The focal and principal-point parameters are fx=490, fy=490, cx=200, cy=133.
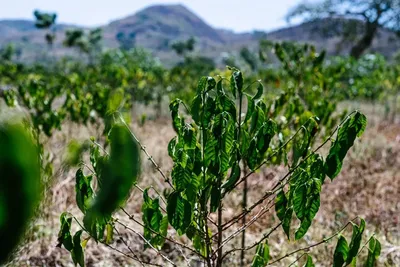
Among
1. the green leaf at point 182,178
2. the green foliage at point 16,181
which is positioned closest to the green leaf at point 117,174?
the green foliage at point 16,181

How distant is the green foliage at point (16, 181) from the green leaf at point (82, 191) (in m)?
1.01

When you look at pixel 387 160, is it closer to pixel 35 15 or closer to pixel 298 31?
pixel 35 15

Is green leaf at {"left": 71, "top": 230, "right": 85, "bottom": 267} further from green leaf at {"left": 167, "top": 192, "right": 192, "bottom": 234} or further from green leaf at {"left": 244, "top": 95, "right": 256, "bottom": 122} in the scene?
green leaf at {"left": 244, "top": 95, "right": 256, "bottom": 122}

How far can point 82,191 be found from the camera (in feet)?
4.62

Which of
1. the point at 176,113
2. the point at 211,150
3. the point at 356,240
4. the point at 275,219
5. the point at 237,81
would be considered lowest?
the point at 275,219

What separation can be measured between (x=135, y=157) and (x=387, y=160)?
6.42 meters

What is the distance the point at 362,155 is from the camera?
21.4ft

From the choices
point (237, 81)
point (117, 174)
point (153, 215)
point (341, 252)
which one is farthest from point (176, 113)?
point (117, 174)

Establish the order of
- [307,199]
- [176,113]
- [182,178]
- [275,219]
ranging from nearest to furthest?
1. [182,178]
2. [307,199]
3. [176,113]
4. [275,219]

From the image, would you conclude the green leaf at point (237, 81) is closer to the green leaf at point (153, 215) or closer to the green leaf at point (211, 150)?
the green leaf at point (211, 150)

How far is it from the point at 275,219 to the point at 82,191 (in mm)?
2553

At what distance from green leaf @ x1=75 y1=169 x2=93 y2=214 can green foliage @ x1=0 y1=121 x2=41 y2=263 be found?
39.7 inches

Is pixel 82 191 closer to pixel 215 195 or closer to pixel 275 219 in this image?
pixel 215 195

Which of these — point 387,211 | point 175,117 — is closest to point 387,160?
point 387,211
